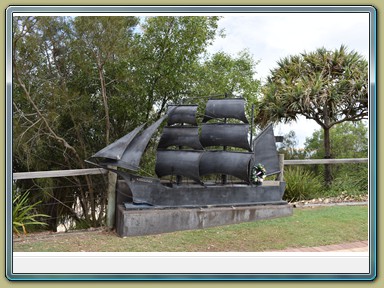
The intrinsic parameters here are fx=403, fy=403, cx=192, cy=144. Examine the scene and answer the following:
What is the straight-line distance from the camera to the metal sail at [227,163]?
297 inches

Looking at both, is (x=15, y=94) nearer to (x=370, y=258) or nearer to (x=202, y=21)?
(x=202, y=21)

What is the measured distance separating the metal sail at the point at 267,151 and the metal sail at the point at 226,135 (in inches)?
32.4

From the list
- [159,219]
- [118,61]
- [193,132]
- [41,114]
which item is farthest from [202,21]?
[159,219]

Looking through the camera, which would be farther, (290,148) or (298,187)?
(290,148)

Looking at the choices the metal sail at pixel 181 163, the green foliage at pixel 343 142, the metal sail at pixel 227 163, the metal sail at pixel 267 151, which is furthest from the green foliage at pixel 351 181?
the metal sail at pixel 181 163

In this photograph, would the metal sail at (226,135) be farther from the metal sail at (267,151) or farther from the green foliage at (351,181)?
the green foliage at (351,181)

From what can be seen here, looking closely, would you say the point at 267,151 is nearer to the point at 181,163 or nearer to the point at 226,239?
the point at 181,163

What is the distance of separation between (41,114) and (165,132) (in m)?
2.35

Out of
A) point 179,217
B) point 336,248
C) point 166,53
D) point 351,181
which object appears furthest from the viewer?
point 351,181

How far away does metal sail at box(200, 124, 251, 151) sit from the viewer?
7.60 metres

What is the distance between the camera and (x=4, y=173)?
4.67m

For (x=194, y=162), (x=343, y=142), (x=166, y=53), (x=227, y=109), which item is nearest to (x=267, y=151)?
(x=227, y=109)

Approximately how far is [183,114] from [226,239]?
7.74ft

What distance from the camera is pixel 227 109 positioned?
7594mm
